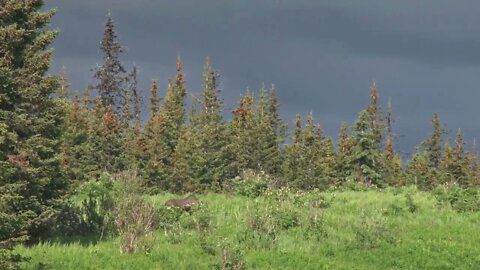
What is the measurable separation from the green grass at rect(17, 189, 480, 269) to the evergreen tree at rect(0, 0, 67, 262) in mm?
1650

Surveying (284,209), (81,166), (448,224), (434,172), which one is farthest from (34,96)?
(434,172)

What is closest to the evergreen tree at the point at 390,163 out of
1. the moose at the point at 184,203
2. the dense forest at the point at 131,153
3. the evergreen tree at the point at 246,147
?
the dense forest at the point at 131,153

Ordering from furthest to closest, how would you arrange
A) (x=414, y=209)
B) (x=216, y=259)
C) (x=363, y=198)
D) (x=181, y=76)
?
(x=181, y=76) → (x=363, y=198) → (x=414, y=209) → (x=216, y=259)

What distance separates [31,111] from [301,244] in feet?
32.2

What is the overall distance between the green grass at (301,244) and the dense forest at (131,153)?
3.57ft

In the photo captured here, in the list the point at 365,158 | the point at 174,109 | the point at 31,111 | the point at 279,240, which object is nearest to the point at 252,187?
the point at 279,240

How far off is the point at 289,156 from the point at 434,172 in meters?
17.6

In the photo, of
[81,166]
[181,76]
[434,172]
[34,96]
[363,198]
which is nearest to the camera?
[34,96]

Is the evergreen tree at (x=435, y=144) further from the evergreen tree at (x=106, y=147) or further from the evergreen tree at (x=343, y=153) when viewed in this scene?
the evergreen tree at (x=106, y=147)

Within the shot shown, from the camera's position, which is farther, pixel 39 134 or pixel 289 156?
pixel 289 156

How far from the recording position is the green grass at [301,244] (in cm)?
1697

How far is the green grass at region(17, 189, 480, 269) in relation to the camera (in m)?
17.0

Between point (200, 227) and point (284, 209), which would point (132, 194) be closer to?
point (200, 227)

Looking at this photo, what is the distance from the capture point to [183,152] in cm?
5178
